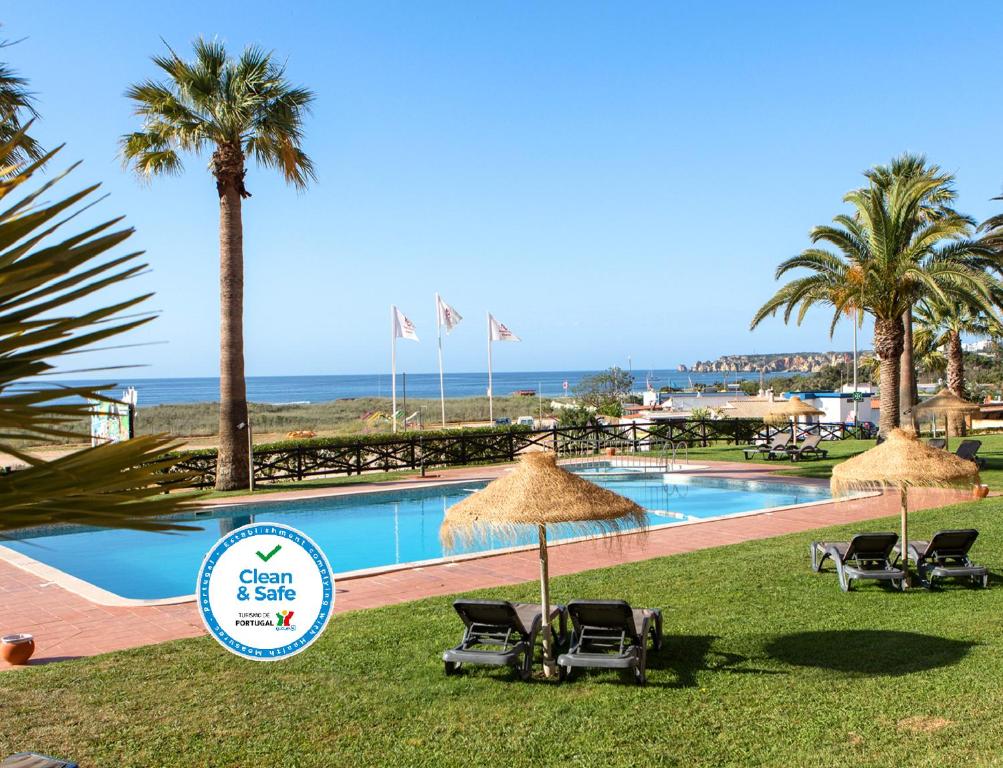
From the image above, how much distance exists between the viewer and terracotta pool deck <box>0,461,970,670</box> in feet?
29.0

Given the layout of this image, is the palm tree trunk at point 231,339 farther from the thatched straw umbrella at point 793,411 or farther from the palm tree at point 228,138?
the thatched straw umbrella at point 793,411

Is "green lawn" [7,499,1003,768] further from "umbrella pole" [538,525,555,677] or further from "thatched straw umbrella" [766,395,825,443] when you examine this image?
"thatched straw umbrella" [766,395,825,443]

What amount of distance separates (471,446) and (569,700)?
64.0ft

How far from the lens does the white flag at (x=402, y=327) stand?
31.6m

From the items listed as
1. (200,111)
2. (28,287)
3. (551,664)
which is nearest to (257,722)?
(551,664)

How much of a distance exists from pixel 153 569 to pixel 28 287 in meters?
13.8

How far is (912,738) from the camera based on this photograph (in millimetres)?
5602

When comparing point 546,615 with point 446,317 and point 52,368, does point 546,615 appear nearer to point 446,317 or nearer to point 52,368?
point 52,368

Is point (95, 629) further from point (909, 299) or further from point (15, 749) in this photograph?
point (909, 299)

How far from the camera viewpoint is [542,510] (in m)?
7.09

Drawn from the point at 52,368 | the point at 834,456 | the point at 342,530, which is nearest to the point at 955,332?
the point at 834,456

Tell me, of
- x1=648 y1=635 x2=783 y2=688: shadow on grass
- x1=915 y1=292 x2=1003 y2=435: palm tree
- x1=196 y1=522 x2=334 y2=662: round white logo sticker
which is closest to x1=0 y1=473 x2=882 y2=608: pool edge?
x1=648 y1=635 x2=783 y2=688: shadow on grass

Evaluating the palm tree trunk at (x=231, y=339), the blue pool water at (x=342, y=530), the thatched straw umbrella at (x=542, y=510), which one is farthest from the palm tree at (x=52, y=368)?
the palm tree trunk at (x=231, y=339)

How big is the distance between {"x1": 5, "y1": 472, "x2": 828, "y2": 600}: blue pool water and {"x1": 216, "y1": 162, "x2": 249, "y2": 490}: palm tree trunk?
2.39m
